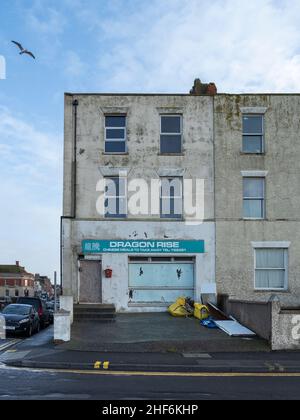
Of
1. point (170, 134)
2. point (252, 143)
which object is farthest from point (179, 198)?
point (252, 143)

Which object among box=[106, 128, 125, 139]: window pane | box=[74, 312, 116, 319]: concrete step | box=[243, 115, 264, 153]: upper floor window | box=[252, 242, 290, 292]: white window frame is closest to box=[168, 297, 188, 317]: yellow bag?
box=[74, 312, 116, 319]: concrete step

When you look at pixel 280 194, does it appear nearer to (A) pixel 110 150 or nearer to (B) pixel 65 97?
(A) pixel 110 150

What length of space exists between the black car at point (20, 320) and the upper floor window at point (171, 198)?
25.0 ft

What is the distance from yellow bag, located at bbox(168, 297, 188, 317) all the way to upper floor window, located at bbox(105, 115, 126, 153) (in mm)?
7292

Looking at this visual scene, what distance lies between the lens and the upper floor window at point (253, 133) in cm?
2578

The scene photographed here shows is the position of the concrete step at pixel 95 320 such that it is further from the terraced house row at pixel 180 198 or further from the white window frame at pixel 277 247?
the white window frame at pixel 277 247

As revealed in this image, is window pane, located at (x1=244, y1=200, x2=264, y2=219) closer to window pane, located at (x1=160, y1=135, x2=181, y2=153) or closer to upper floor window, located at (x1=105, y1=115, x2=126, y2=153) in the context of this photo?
window pane, located at (x1=160, y1=135, x2=181, y2=153)

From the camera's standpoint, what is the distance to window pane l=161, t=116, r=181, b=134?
2589cm

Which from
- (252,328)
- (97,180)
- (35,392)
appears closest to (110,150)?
(97,180)

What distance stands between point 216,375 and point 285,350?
184 inches

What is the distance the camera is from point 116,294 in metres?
24.6

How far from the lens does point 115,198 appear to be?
Result: 2517 centimetres

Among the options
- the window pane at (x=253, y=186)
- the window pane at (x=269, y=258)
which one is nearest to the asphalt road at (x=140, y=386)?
the window pane at (x=269, y=258)

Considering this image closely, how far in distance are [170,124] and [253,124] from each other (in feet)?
12.8
